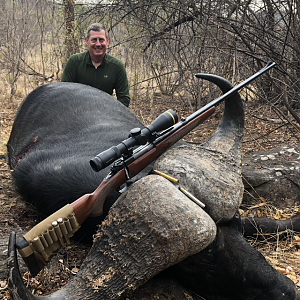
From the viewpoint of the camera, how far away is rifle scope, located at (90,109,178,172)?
2.12 metres

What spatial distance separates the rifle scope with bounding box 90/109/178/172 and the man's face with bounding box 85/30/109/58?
3509 millimetres

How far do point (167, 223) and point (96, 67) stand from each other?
4566mm

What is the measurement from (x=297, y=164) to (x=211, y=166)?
2.49m

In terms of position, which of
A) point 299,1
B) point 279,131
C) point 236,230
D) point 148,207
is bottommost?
point 279,131

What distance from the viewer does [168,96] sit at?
31.6 feet

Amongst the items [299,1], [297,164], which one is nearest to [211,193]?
[297,164]

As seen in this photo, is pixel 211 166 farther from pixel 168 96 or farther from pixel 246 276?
pixel 168 96

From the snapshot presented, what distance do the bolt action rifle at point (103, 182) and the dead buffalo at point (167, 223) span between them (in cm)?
12

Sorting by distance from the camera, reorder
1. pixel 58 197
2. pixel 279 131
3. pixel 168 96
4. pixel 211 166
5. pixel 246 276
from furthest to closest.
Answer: pixel 168 96 < pixel 279 131 < pixel 58 197 < pixel 211 166 < pixel 246 276

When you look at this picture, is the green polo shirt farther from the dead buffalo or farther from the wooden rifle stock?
the wooden rifle stock

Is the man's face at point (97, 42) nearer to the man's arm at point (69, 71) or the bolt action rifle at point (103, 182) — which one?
the man's arm at point (69, 71)

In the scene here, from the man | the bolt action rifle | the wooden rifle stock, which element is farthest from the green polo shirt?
the wooden rifle stock

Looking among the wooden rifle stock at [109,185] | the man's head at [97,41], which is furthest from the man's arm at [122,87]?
the wooden rifle stock at [109,185]

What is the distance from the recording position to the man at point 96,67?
5.77m
